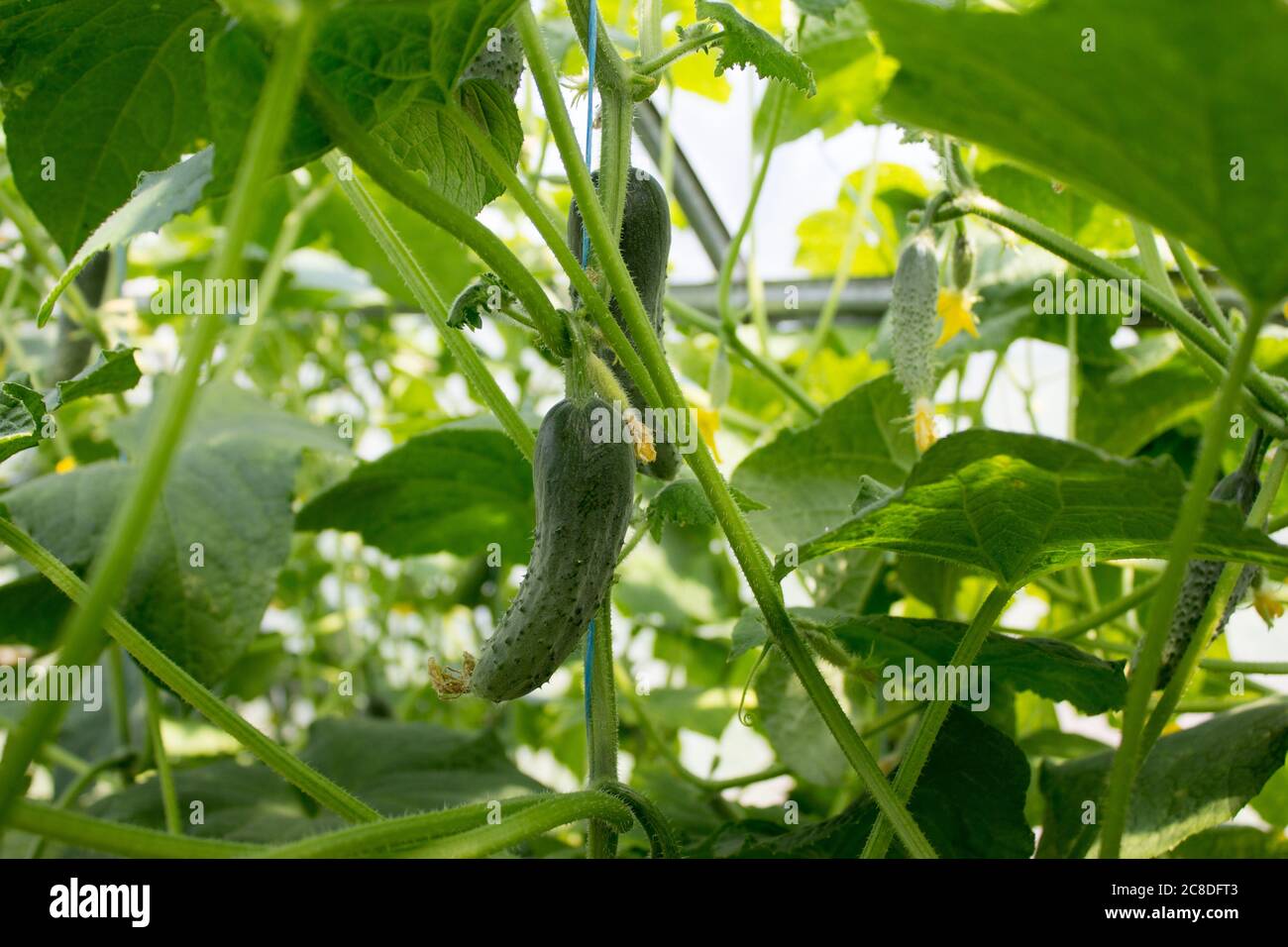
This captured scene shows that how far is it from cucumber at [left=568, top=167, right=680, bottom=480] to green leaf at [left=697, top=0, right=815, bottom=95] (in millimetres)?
92

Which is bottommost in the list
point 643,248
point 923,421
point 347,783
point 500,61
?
point 347,783

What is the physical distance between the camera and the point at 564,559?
63 cm

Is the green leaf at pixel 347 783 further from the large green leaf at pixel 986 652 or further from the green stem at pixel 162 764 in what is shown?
the large green leaf at pixel 986 652

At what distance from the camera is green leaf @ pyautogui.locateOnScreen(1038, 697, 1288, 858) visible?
0.85 meters

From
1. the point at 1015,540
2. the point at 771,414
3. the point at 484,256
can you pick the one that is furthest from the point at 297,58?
the point at 771,414

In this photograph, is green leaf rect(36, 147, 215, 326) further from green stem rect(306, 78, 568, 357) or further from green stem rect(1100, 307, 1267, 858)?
green stem rect(1100, 307, 1267, 858)

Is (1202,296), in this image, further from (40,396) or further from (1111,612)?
(40,396)

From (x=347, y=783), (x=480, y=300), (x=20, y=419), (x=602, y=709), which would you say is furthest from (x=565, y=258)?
(x=347, y=783)

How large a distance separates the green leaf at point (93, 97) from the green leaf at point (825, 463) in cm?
62

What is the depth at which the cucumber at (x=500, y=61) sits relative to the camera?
0.70 meters

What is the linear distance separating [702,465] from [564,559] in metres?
0.10

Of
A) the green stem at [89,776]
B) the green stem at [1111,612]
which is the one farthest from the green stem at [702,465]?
the green stem at [89,776]

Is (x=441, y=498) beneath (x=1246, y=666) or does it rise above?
above
